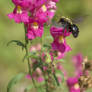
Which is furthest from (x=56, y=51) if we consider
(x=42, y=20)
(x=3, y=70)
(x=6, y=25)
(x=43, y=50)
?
(x=6, y=25)

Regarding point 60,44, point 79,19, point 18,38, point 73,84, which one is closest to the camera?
point 79,19

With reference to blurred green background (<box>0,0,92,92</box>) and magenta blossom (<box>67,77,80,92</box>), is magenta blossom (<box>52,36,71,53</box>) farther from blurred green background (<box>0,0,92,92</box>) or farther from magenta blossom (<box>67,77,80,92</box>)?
blurred green background (<box>0,0,92,92</box>)

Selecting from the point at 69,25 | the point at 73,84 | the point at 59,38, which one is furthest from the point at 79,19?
the point at 73,84

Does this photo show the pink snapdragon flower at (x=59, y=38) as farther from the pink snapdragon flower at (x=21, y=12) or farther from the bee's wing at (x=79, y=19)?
the pink snapdragon flower at (x=21, y=12)

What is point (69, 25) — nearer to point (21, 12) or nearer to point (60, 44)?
point (60, 44)

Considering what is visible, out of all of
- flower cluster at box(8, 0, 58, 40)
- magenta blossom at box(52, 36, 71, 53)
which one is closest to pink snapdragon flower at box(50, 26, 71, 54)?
magenta blossom at box(52, 36, 71, 53)
